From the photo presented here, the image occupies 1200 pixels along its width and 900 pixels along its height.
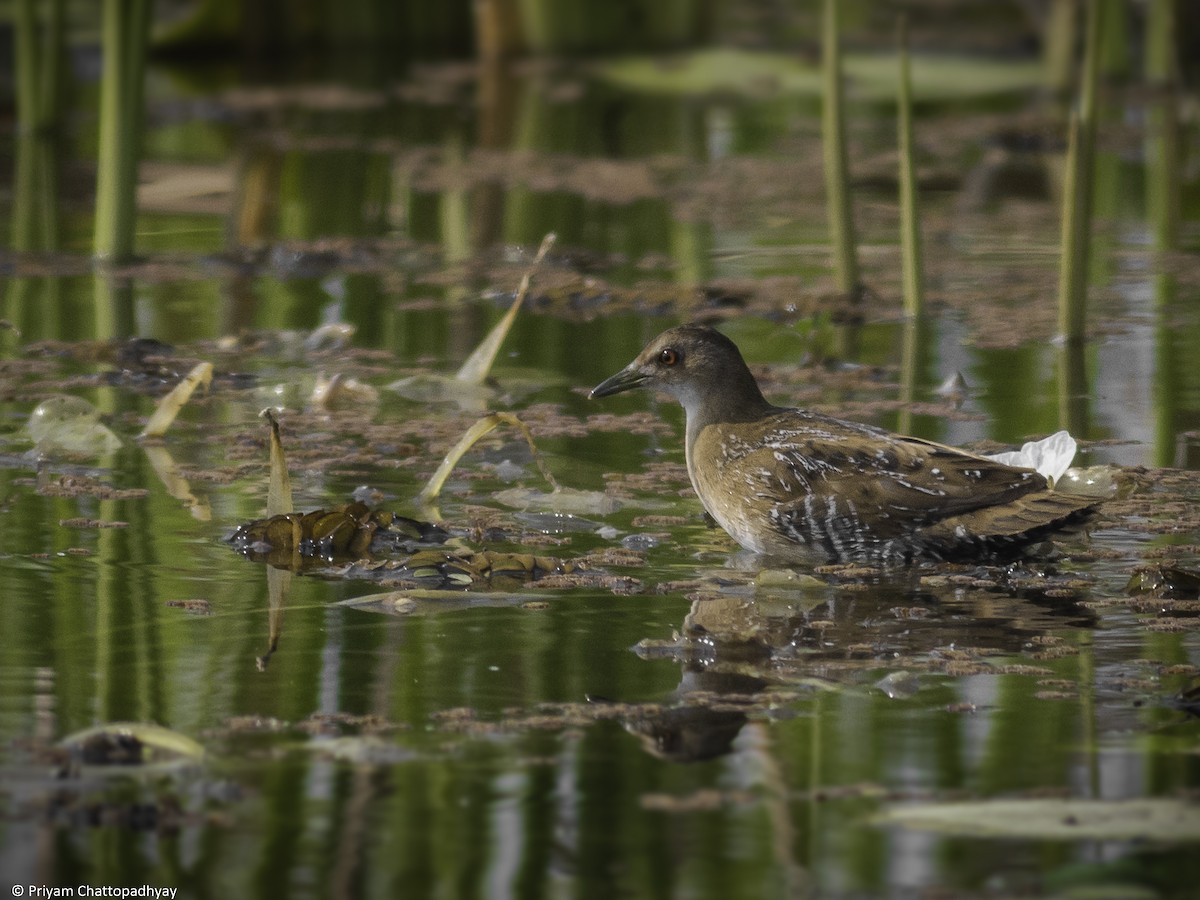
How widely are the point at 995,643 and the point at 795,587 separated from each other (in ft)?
2.26

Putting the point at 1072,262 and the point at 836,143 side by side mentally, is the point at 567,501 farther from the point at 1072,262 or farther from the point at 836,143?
the point at 836,143

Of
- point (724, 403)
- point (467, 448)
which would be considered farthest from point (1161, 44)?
point (467, 448)

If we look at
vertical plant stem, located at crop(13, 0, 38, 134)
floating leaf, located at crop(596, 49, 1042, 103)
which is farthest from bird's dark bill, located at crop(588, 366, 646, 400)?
floating leaf, located at crop(596, 49, 1042, 103)

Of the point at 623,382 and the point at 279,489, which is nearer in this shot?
the point at 279,489

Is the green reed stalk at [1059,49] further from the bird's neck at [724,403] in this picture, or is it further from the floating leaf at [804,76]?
the bird's neck at [724,403]

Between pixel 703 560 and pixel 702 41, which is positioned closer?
pixel 703 560

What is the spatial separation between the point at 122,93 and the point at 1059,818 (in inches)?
249

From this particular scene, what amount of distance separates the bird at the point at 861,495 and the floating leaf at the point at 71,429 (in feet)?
6.40

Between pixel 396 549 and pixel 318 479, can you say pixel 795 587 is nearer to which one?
pixel 396 549

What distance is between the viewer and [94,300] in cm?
902

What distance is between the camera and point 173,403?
22.1ft

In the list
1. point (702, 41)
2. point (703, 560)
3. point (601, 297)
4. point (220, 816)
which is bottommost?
point (220, 816)

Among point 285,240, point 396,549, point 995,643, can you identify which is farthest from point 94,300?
point 995,643

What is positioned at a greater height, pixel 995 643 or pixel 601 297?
pixel 601 297
